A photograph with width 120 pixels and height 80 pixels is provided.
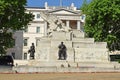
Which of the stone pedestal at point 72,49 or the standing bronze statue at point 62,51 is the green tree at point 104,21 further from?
the standing bronze statue at point 62,51

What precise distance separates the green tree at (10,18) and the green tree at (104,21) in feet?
36.8

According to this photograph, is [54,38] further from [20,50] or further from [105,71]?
[20,50]

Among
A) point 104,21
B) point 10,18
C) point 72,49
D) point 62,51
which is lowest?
point 62,51

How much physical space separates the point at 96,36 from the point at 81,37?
21.2 m

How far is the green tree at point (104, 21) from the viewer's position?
56.0m

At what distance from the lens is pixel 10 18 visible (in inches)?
1954

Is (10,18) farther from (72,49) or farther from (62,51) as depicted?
(62,51)

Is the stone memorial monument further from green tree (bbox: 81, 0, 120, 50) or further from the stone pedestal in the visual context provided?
green tree (bbox: 81, 0, 120, 50)

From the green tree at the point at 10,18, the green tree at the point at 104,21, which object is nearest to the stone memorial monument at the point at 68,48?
the green tree at the point at 10,18

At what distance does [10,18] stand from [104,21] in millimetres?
15077

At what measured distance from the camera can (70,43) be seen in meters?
35.1

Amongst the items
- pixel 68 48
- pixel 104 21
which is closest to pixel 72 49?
pixel 68 48

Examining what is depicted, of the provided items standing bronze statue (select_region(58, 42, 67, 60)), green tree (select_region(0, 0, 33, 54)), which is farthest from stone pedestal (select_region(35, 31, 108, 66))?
green tree (select_region(0, 0, 33, 54))

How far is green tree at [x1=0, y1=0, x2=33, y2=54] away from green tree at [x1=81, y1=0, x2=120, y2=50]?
442 inches
